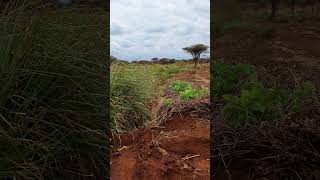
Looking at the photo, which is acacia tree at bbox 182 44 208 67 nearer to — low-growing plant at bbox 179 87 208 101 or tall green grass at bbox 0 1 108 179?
low-growing plant at bbox 179 87 208 101

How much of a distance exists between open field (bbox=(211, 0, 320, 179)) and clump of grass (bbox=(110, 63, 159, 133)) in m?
0.60

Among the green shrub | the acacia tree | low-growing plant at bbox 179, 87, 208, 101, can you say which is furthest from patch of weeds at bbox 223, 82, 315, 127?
low-growing plant at bbox 179, 87, 208, 101

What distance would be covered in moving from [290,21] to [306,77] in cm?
63

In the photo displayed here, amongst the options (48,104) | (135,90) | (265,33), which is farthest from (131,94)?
(48,104)

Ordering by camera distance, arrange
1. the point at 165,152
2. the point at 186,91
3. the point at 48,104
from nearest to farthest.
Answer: the point at 48,104 < the point at 165,152 < the point at 186,91

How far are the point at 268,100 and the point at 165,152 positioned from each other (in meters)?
0.97

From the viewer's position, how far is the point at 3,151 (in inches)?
111

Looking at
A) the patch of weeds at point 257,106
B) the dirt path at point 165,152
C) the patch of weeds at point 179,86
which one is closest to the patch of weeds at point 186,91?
the patch of weeds at point 179,86

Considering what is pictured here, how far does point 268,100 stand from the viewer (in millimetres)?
3525

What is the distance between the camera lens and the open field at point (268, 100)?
3.17m

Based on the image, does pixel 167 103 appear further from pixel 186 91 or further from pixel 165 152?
pixel 165 152

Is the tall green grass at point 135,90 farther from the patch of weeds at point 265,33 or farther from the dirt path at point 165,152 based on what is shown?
the patch of weeds at point 265,33

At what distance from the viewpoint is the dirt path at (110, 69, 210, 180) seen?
398cm

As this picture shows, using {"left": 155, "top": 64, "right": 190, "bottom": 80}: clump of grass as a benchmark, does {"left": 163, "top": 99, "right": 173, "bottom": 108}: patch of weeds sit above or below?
below
